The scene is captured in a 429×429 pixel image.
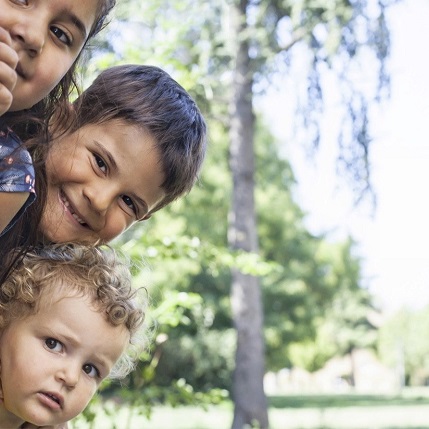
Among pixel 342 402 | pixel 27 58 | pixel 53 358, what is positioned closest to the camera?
pixel 27 58

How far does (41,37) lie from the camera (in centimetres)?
153

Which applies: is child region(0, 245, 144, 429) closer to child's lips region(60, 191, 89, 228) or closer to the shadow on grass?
child's lips region(60, 191, 89, 228)

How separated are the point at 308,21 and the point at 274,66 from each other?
2.21ft

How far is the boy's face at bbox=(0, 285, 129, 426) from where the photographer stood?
1.98m

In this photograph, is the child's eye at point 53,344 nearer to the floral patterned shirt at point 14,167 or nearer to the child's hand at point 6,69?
the floral patterned shirt at point 14,167

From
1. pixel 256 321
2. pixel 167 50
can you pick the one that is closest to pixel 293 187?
pixel 256 321

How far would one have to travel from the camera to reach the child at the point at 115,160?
2.15 metres

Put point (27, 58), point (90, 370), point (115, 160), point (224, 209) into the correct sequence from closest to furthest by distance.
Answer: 1. point (27, 58)
2. point (90, 370)
3. point (115, 160)
4. point (224, 209)

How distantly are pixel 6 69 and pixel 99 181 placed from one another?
774 mm

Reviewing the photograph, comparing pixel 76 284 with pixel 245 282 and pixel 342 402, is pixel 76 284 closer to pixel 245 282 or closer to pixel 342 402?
pixel 245 282

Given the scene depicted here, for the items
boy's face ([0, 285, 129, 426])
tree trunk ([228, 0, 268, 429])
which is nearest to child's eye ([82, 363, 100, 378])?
boy's face ([0, 285, 129, 426])

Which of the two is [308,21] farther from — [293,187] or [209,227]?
[293,187]

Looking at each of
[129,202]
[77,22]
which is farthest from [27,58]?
[129,202]

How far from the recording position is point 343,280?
41.4 metres
